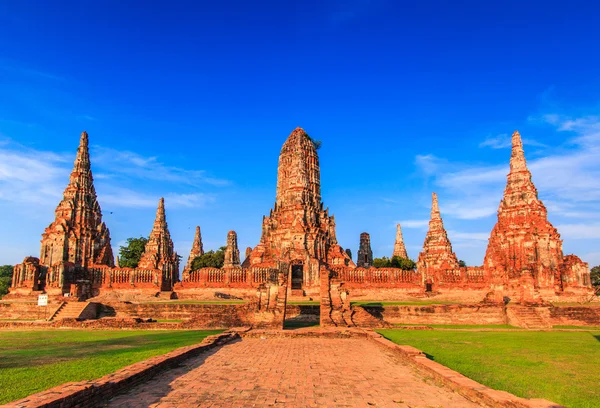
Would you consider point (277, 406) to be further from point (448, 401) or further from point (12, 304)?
point (12, 304)

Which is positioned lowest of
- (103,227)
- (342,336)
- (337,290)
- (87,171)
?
(342,336)

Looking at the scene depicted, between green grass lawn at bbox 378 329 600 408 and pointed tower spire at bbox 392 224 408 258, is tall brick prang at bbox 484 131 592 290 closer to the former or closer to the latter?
green grass lawn at bbox 378 329 600 408

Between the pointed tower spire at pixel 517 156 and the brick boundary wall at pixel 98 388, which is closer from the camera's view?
the brick boundary wall at pixel 98 388

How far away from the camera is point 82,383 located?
6500mm

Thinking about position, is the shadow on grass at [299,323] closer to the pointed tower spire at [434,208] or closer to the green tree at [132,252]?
the pointed tower spire at [434,208]

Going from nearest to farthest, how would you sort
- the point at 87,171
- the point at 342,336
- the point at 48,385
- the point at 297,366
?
the point at 48,385
the point at 297,366
the point at 342,336
the point at 87,171

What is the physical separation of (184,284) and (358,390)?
2517cm

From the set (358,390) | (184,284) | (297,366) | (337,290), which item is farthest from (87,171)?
(358,390)

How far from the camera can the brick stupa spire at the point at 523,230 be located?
32.2 m

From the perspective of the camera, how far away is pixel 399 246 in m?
59.6

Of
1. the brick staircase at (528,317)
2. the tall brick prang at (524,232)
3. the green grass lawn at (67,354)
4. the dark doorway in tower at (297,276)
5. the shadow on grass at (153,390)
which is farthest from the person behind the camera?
the dark doorway in tower at (297,276)

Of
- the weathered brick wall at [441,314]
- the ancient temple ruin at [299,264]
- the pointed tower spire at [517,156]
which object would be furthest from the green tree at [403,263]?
the weathered brick wall at [441,314]

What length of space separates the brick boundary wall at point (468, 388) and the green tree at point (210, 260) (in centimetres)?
4889

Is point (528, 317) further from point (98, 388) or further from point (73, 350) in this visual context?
point (98, 388)
